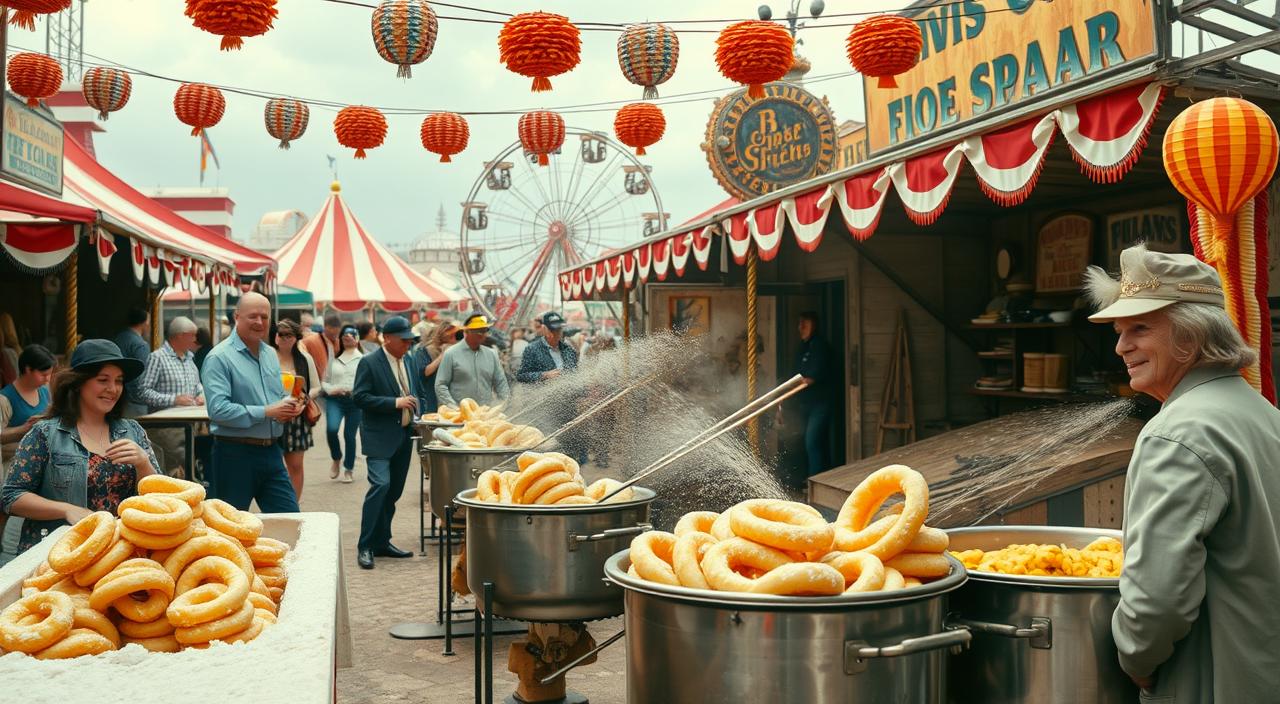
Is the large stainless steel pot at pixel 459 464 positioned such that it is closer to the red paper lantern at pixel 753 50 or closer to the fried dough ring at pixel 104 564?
the fried dough ring at pixel 104 564

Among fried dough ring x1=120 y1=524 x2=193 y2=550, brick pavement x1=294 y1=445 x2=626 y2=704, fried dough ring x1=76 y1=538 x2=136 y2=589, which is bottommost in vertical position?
brick pavement x1=294 y1=445 x2=626 y2=704

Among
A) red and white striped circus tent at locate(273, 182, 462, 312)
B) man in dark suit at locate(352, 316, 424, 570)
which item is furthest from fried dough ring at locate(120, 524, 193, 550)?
red and white striped circus tent at locate(273, 182, 462, 312)

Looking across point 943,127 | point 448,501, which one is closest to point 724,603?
point 448,501

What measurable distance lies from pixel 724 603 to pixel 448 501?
4057 millimetres

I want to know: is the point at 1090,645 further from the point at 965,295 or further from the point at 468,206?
the point at 468,206

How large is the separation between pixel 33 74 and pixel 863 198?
338 inches

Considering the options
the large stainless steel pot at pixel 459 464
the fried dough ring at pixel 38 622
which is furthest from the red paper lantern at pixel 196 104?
the fried dough ring at pixel 38 622

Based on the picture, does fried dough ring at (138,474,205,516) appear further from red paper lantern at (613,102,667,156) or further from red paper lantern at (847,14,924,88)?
red paper lantern at (613,102,667,156)

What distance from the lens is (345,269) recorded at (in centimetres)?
2722

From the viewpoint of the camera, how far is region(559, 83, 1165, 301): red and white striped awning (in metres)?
4.57

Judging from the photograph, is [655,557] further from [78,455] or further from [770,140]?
[770,140]

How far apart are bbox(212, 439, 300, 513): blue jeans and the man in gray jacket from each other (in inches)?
212

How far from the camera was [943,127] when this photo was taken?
9609mm

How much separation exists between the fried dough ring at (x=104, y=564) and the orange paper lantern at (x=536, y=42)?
20.0 feet
